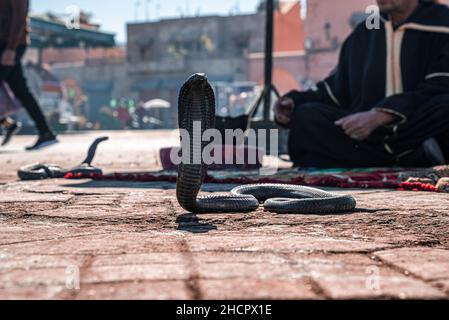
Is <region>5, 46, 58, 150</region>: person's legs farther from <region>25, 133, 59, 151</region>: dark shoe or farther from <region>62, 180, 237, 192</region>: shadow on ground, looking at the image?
<region>62, 180, 237, 192</region>: shadow on ground

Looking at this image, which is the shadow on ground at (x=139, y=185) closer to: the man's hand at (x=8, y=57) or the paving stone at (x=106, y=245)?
the paving stone at (x=106, y=245)

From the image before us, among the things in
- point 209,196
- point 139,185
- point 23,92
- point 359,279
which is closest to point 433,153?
point 139,185

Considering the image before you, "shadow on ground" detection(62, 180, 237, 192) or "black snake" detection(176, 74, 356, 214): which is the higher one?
"black snake" detection(176, 74, 356, 214)

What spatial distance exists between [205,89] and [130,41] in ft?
146

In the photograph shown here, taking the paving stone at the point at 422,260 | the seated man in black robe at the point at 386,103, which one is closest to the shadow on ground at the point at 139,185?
the seated man in black robe at the point at 386,103

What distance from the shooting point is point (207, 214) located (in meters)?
3.31

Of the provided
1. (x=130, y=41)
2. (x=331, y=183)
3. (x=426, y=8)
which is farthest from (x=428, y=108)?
(x=130, y=41)

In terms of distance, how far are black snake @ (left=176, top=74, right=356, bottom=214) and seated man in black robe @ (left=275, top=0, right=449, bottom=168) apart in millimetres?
2221

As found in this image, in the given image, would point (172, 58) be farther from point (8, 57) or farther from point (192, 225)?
point (192, 225)

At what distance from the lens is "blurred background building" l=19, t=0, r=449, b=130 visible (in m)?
33.6

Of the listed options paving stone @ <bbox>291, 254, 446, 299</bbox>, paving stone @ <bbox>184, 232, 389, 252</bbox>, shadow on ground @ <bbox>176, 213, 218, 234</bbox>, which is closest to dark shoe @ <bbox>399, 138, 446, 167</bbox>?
shadow on ground @ <bbox>176, 213, 218, 234</bbox>

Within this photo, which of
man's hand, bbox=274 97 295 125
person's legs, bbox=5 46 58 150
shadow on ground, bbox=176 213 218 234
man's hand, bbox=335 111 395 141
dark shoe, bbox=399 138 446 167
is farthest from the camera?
person's legs, bbox=5 46 58 150

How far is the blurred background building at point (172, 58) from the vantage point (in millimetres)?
33594
